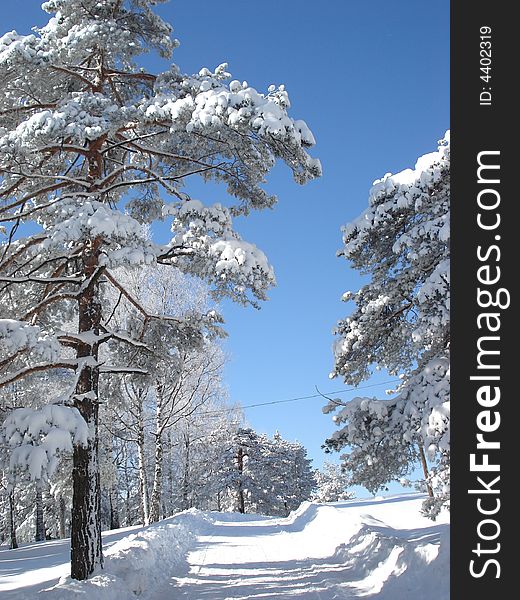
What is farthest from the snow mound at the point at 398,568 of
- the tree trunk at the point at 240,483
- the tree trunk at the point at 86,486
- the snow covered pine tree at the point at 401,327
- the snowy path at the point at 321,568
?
the tree trunk at the point at 240,483

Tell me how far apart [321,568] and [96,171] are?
897 cm

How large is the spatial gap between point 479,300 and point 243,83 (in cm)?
586

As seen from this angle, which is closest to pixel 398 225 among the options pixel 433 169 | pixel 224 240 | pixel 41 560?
pixel 433 169

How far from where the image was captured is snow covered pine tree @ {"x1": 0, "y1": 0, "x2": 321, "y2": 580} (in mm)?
8055

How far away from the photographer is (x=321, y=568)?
10.2 m

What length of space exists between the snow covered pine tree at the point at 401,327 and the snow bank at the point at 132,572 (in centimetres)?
405

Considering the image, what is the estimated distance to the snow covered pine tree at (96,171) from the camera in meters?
8.05

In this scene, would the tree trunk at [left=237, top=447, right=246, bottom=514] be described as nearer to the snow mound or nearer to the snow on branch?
the snow mound

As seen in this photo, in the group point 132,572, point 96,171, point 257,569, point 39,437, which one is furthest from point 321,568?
point 96,171

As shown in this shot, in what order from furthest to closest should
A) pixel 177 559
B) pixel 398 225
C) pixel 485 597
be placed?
pixel 177 559
pixel 398 225
pixel 485 597

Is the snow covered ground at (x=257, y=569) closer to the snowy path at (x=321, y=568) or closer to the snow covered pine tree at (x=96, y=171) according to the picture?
the snowy path at (x=321, y=568)

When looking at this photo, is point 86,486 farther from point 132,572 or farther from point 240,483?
point 240,483

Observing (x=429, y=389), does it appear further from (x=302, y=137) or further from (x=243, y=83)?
(x=243, y=83)

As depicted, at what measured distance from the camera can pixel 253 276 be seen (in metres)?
8.55
